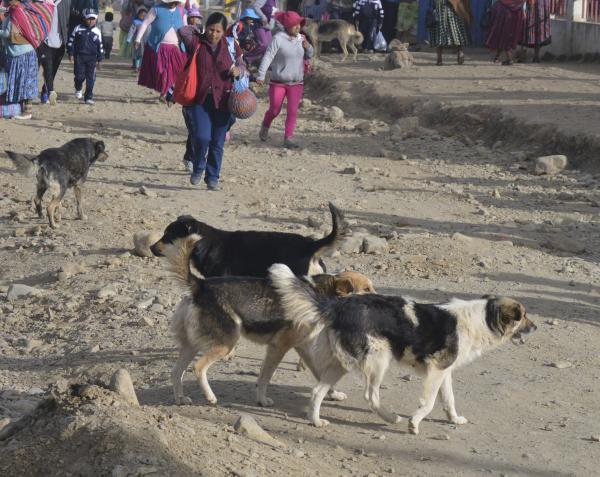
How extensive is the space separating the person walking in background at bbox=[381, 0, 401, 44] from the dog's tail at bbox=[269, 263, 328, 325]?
21992 millimetres

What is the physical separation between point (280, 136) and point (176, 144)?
1.75 m

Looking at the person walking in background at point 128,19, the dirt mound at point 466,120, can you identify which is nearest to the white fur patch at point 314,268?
the dirt mound at point 466,120

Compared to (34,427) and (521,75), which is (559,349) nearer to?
(34,427)

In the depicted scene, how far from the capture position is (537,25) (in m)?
21.5

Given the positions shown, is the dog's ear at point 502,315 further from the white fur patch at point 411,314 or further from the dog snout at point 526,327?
the white fur patch at point 411,314

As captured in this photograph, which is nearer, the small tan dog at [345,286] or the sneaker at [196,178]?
the small tan dog at [345,286]

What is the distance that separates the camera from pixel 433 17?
2230 cm

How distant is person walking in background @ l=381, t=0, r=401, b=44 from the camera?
90.7 ft

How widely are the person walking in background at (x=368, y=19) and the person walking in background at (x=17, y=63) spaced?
11.3 m

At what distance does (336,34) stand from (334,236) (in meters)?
18.2

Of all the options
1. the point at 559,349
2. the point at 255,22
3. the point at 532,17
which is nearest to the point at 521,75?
the point at 532,17

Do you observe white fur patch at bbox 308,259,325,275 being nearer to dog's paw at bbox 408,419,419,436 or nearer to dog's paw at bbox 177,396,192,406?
dog's paw at bbox 177,396,192,406

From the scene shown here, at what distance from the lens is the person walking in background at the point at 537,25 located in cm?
2142

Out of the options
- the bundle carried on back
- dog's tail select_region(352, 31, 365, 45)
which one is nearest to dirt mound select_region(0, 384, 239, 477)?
the bundle carried on back
